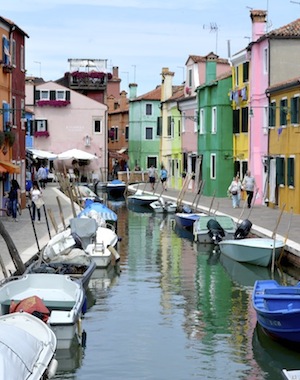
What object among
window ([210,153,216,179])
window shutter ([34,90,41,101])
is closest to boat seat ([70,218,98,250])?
window ([210,153,216,179])

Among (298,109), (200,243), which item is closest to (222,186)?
(298,109)

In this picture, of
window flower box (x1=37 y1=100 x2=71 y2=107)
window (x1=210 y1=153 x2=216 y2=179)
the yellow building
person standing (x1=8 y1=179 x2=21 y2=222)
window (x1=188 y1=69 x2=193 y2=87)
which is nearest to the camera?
person standing (x1=8 y1=179 x2=21 y2=222)

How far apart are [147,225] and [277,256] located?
43.7ft

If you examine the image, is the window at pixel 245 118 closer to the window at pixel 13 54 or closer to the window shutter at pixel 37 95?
the window at pixel 13 54

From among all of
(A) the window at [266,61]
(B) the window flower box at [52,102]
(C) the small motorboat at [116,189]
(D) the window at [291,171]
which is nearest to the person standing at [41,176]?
(C) the small motorboat at [116,189]

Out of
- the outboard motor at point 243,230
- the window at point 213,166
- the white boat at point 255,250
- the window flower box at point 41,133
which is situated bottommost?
the white boat at point 255,250

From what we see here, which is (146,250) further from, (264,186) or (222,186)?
A: (222,186)

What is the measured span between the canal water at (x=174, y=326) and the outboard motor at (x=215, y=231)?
1994mm

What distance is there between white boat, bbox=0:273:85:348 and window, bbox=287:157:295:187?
1841 cm

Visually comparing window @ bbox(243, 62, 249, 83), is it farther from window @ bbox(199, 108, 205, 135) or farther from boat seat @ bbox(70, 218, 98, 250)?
boat seat @ bbox(70, 218, 98, 250)

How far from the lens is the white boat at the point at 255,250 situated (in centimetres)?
2411

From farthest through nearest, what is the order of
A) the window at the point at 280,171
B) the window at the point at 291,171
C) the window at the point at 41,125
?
the window at the point at 41,125, the window at the point at 280,171, the window at the point at 291,171

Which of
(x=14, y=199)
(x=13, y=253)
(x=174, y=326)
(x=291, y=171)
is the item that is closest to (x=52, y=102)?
(x=291, y=171)

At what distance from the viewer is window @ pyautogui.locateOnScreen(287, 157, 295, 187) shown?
3450 centimetres
